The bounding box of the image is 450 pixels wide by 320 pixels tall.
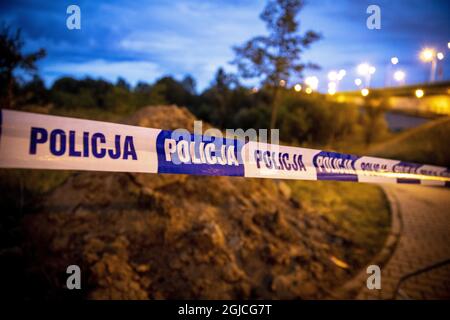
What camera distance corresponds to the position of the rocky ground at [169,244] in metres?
4.39

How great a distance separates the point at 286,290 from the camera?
4879mm

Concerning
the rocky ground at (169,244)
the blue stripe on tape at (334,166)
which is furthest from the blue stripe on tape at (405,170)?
the rocky ground at (169,244)

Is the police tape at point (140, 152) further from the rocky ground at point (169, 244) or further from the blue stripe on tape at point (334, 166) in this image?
the rocky ground at point (169, 244)

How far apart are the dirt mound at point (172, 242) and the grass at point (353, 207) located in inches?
37.6

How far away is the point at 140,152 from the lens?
2762mm

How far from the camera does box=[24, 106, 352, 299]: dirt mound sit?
445 centimetres

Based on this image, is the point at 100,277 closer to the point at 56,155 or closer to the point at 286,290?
the point at 56,155

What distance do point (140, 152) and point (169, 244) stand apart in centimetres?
290

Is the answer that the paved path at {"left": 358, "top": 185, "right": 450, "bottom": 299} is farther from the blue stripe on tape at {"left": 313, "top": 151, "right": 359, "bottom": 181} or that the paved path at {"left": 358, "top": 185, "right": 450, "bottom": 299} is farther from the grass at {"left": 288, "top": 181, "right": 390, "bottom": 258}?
the blue stripe on tape at {"left": 313, "top": 151, "right": 359, "bottom": 181}

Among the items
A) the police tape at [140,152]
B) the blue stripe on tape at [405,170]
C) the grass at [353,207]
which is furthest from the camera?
the grass at [353,207]

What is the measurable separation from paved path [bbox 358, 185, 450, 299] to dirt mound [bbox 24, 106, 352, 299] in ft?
3.56

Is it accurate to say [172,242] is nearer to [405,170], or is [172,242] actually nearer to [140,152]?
[140,152]
